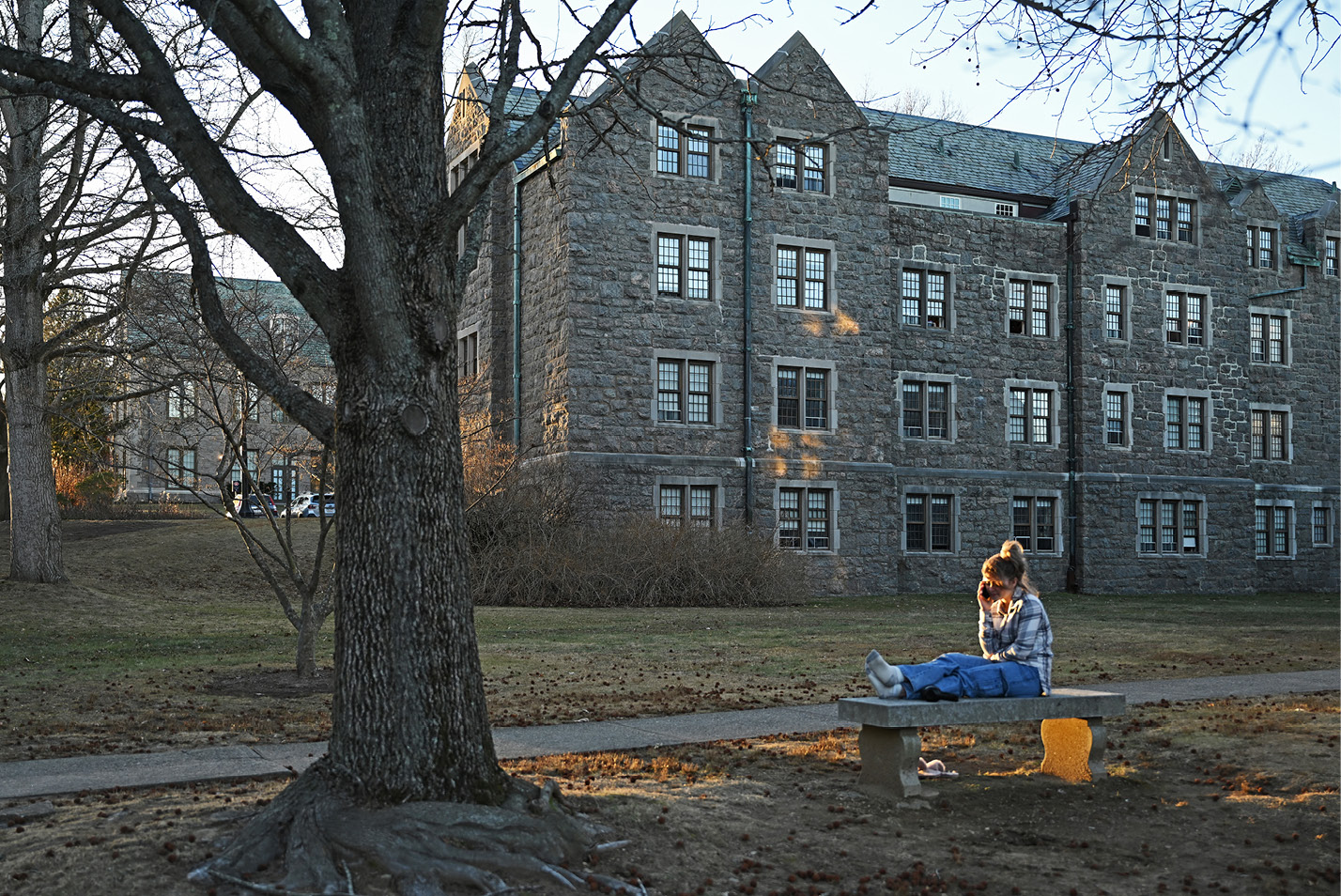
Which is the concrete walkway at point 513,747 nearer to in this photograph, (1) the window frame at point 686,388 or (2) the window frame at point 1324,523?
(1) the window frame at point 686,388

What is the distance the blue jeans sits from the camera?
7277 millimetres

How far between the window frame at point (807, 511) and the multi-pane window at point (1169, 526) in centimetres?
1026

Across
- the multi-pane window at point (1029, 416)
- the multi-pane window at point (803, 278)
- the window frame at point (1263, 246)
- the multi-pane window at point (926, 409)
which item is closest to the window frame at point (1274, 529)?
the window frame at point (1263, 246)

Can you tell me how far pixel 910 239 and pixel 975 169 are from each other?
16.9 feet

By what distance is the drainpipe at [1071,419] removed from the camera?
34781 mm

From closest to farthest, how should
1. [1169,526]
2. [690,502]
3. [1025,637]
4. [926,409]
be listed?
[1025,637] → [690,502] → [926,409] → [1169,526]

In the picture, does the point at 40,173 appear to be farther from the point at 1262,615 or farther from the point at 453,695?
the point at 1262,615

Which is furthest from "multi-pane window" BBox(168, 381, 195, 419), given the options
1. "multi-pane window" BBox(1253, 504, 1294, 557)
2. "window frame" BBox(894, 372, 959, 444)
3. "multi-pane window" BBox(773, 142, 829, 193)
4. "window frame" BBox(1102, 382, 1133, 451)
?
"multi-pane window" BBox(1253, 504, 1294, 557)

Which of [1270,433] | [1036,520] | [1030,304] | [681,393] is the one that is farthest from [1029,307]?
[681,393]

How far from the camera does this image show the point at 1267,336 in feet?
128

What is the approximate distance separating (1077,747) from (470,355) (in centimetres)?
2812

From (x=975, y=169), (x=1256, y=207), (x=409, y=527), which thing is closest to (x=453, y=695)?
(x=409, y=527)

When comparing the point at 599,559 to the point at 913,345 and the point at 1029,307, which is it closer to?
the point at 913,345

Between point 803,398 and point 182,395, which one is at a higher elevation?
Answer: point 803,398
